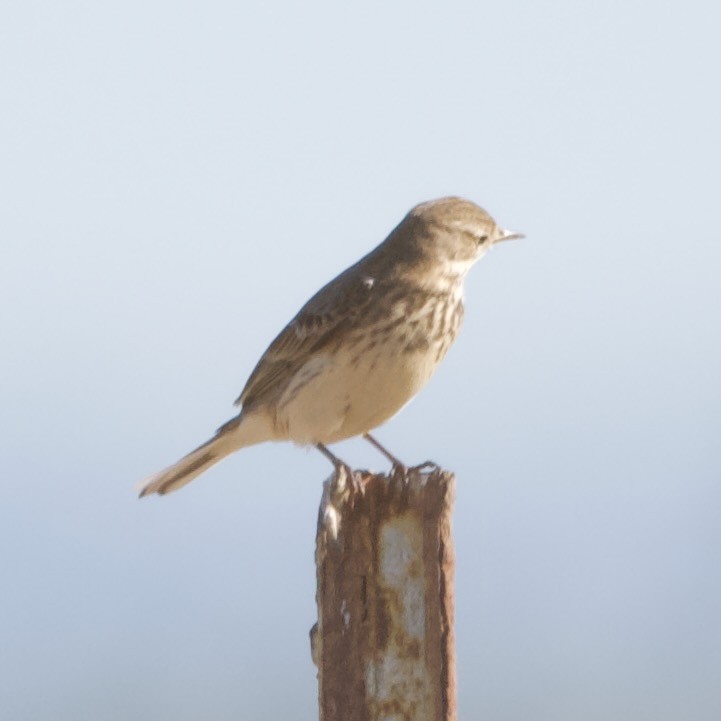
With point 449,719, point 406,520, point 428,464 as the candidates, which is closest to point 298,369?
point 428,464

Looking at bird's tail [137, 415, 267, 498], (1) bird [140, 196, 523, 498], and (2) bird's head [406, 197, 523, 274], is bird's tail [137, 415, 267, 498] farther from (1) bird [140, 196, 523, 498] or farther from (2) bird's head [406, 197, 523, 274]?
(2) bird's head [406, 197, 523, 274]

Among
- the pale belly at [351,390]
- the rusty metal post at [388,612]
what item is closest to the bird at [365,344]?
the pale belly at [351,390]

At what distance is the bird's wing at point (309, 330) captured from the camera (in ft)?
26.6

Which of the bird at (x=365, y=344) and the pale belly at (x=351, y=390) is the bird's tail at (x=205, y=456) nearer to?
the bird at (x=365, y=344)

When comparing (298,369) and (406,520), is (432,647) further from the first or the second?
(298,369)

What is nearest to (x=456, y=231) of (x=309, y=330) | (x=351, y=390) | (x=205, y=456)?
(x=309, y=330)

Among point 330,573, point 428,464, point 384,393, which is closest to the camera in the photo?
point 330,573

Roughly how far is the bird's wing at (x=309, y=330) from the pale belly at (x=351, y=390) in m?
0.13

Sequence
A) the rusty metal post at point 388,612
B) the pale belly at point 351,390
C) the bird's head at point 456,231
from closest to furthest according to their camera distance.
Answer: the rusty metal post at point 388,612 < the pale belly at point 351,390 < the bird's head at point 456,231

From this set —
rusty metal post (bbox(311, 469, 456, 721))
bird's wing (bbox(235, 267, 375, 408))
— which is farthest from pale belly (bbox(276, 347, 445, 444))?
rusty metal post (bbox(311, 469, 456, 721))

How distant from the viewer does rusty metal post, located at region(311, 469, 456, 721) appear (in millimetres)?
3980

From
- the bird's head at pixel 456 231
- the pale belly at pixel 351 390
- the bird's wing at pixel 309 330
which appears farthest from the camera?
the bird's head at pixel 456 231

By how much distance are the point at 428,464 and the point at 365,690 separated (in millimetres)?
2334

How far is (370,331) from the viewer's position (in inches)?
311
